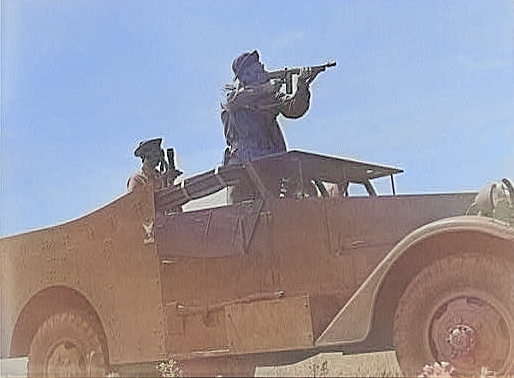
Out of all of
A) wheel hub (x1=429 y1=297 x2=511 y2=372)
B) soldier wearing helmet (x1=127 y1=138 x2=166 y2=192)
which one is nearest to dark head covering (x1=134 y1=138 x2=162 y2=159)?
soldier wearing helmet (x1=127 y1=138 x2=166 y2=192)

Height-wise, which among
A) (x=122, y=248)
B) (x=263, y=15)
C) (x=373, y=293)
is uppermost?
(x=263, y=15)

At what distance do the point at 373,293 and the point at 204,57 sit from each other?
25.5 inches

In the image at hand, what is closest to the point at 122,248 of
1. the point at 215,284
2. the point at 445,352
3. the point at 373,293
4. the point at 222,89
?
the point at 215,284

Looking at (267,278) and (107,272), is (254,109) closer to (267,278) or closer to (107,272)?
(267,278)

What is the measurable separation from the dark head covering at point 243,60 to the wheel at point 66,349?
652 mm

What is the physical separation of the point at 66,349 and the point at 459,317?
0.88 m

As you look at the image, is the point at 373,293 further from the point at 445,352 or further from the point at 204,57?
the point at 204,57

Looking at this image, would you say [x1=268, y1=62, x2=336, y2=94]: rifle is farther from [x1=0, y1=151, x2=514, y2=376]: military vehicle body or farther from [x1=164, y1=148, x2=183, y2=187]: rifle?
[x1=164, y1=148, x2=183, y2=187]: rifle

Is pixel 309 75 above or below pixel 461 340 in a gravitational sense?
above

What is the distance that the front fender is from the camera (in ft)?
5.98

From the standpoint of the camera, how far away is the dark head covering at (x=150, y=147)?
2.04 meters

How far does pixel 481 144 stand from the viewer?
191 cm

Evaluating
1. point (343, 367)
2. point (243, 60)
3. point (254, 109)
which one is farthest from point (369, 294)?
point (243, 60)

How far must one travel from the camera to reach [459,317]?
1.80 metres
